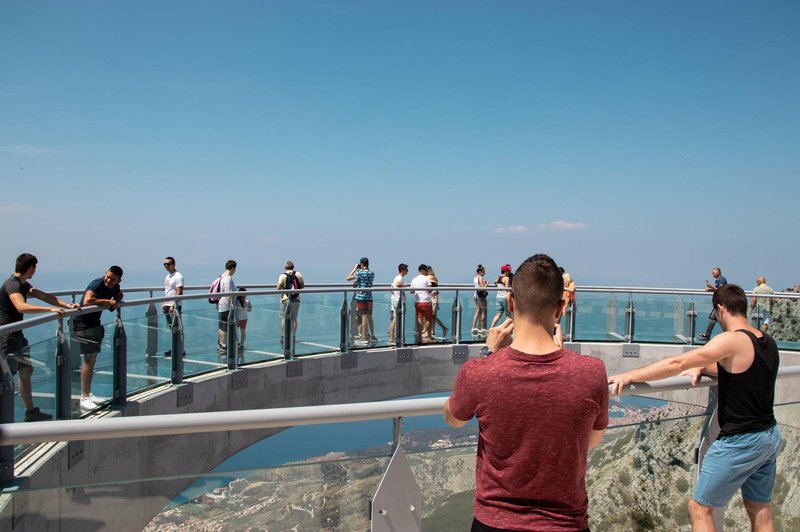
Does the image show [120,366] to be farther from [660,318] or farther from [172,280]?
[660,318]

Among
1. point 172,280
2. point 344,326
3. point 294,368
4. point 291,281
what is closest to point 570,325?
point 344,326

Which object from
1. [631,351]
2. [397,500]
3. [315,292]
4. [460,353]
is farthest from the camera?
[631,351]

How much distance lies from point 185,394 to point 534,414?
31.5ft

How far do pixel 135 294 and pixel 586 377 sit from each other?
51.6 ft

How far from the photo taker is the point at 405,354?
638 inches

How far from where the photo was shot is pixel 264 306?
13344 mm

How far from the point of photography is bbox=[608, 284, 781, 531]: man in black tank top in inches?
126

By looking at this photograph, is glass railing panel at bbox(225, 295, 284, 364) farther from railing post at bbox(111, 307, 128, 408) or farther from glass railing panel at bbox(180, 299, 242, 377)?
railing post at bbox(111, 307, 128, 408)

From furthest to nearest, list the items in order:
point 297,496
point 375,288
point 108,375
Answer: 1. point 375,288
2. point 108,375
3. point 297,496

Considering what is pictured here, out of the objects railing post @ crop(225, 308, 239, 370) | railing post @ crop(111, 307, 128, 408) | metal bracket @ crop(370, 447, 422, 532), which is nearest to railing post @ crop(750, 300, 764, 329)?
railing post @ crop(225, 308, 239, 370)

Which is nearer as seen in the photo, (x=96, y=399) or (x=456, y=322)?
(x=96, y=399)

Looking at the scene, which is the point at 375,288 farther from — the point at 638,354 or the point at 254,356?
the point at 638,354

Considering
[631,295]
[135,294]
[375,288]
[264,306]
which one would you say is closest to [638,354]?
[631,295]

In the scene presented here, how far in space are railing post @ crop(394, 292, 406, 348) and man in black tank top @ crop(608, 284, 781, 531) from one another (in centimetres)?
1305
